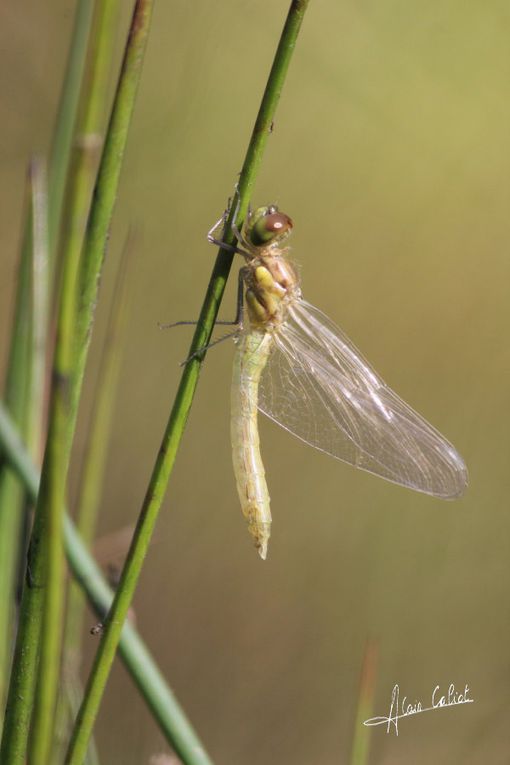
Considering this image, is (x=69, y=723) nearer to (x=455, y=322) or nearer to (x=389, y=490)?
(x=389, y=490)

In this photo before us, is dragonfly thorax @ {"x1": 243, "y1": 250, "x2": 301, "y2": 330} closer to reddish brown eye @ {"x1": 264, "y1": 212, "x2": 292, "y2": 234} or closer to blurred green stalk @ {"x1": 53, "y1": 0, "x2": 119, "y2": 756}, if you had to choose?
reddish brown eye @ {"x1": 264, "y1": 212, "x2": 292, "y2": 234}

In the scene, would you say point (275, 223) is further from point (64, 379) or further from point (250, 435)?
point (64, 379)

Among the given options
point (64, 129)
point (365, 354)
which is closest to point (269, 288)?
point (64, 129)

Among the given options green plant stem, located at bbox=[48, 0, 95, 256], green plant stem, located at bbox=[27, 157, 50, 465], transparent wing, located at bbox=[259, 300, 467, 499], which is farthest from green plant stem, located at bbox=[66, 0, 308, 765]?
transparent wing, located at bbox=[259, 300, 467, 499]

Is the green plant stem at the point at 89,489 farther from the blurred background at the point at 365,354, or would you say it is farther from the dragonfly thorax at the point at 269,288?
the blurred background at the point at 365,354

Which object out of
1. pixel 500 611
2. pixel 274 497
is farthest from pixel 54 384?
pixel 500 611
